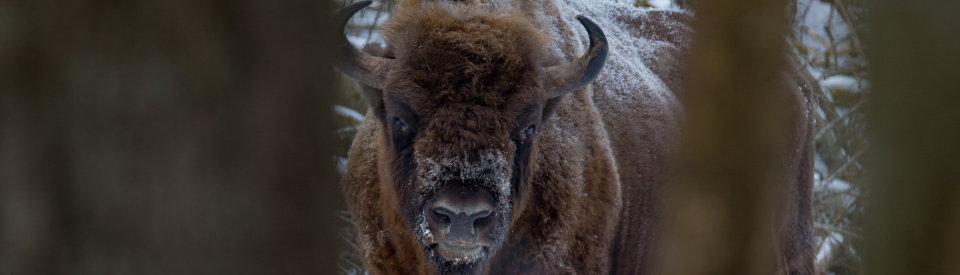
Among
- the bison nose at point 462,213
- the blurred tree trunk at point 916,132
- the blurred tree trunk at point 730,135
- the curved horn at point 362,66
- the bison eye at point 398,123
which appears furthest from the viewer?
the curved horn at point 362,66

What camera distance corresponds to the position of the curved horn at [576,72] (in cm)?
459

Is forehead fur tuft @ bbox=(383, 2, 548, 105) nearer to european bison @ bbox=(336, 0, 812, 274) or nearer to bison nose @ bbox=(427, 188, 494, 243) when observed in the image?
european bison @ bbox=(336, 0, 812, 274)

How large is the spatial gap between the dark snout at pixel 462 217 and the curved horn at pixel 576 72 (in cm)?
82

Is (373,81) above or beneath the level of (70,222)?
beneath

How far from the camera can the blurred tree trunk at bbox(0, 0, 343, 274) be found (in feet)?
3.88

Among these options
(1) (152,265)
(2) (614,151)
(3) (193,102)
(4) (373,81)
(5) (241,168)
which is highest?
(3) (193,102)

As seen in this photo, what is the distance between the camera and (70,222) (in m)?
1.21

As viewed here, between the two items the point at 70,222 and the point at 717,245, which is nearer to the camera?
the point at 70,222

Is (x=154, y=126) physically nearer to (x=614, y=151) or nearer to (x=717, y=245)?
(x=717, y=245)

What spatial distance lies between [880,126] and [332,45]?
2.74 feet

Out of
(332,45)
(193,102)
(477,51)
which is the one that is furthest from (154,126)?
(477,51)

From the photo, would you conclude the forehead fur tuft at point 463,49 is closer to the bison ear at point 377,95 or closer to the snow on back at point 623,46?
the bison ear at point 377,95

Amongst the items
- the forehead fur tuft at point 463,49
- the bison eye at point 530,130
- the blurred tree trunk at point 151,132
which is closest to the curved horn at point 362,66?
the forehead fur tuft at point 463,49

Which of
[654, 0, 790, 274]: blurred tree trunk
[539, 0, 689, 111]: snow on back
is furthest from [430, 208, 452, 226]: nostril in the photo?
[654, 0, 790, 274]: blurred tree trunk
